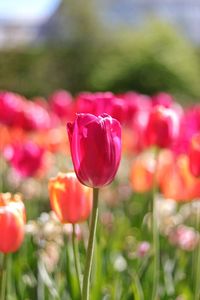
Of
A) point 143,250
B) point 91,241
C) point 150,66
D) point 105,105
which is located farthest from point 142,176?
point 150,66

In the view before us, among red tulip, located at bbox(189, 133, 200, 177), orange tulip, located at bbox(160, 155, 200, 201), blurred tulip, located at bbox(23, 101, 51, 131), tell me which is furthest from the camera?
blurred tulip, located at bbox(23, 101, 51, 131)

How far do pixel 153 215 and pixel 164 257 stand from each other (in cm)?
48

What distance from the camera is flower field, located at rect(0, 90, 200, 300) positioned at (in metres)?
1.20

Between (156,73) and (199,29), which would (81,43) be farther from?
(199,29)

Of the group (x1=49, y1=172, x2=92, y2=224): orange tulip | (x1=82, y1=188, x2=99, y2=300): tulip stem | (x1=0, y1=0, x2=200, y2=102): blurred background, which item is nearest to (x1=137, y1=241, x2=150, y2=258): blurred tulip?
(x1=49, y1=172, x2=92, y2=224): orange tulip

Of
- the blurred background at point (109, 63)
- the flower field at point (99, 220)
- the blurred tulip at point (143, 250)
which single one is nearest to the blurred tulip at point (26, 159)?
the flower field at point (99, 220)

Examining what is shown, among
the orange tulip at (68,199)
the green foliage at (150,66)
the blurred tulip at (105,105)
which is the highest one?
the green foliage at (150,66)

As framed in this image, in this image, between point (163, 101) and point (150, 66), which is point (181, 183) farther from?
point (150, 66)

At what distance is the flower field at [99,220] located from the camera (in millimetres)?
1197

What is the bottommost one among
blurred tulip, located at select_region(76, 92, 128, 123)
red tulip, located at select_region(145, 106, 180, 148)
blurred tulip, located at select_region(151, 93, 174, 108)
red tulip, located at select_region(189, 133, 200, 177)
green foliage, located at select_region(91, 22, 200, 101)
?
red tulip, located at select_region(189, 133, 200, 177)

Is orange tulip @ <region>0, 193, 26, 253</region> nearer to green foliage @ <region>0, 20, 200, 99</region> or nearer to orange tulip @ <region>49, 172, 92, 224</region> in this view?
orange tulip @ <region>49, 172, 92, 224</region>

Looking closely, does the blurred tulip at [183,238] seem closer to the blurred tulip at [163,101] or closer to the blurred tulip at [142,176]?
the blurred tulip at [142,176]

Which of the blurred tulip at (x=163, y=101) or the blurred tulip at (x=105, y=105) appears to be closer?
the blurred tulip at (x=105, y=105)

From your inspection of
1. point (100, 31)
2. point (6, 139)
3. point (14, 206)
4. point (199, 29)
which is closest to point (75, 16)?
point (100, 31)
